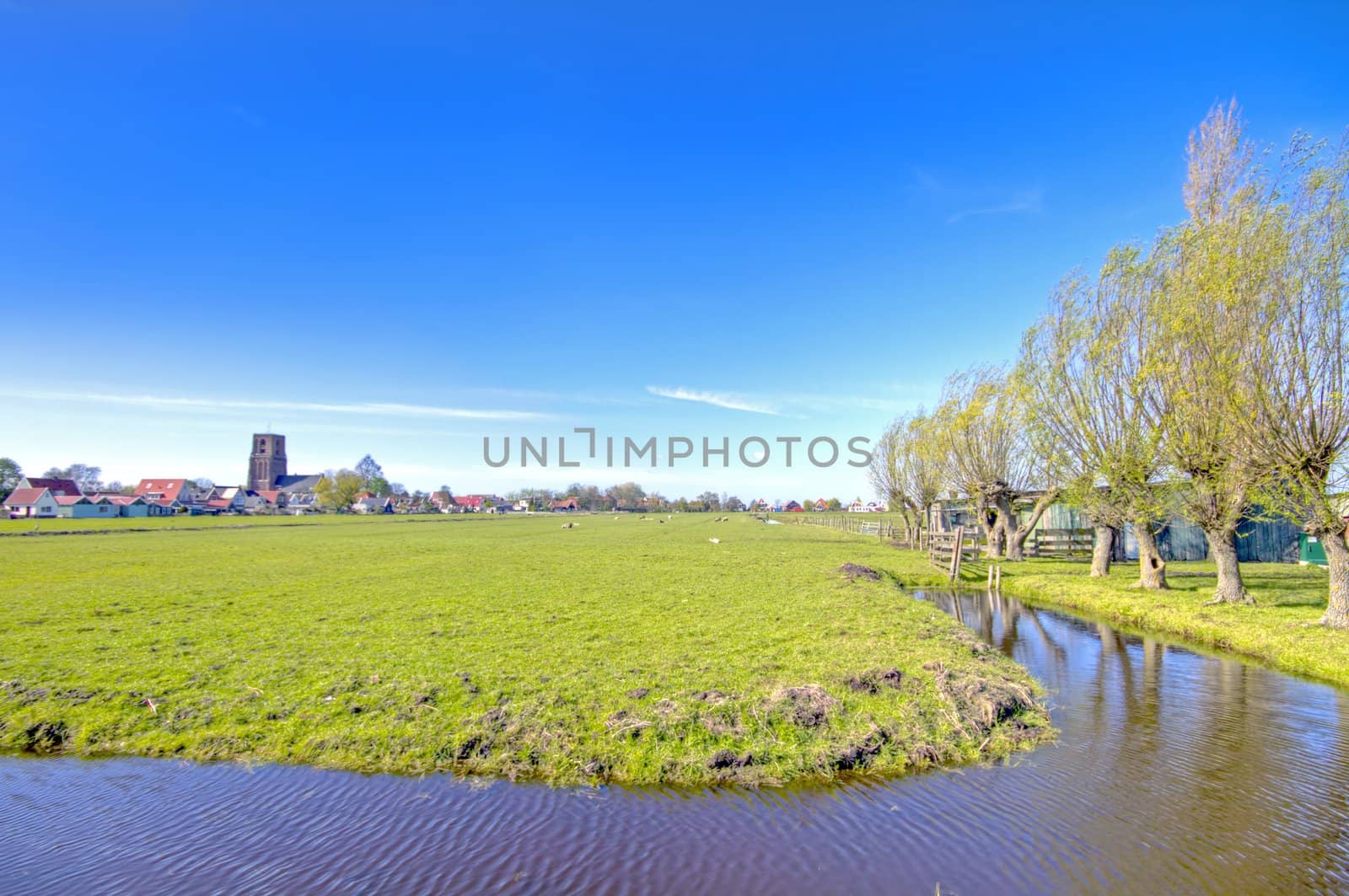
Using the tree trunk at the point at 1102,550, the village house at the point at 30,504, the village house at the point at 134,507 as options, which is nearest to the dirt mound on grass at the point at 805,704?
the tree trunk at the point at 1102,550

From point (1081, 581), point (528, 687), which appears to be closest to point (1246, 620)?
point (1081, 581)

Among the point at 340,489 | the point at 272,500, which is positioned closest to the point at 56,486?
the point at 340,489

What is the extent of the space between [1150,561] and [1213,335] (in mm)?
9949

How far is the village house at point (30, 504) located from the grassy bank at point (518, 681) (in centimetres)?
13542

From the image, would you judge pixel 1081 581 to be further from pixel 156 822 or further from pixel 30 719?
pixel 30 719

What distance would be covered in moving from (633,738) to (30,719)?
949 centimetres

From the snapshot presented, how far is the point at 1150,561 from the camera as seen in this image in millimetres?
24078

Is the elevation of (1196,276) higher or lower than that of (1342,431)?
higher

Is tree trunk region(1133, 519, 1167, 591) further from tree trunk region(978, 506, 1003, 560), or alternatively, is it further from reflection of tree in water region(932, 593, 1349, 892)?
tree trunk region(978, 506, 1003, 560)

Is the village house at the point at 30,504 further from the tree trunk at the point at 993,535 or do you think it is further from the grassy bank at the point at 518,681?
the tree trunk at the point at 993,535

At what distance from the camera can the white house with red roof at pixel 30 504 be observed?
11725cm

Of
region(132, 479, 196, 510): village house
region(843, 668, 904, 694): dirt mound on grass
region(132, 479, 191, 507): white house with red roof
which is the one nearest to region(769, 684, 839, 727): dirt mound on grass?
region(843, 668, 904, 694): dirt mound on grass

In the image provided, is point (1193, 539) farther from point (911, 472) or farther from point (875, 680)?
point (875, 680)

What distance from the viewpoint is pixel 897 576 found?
31.0m
